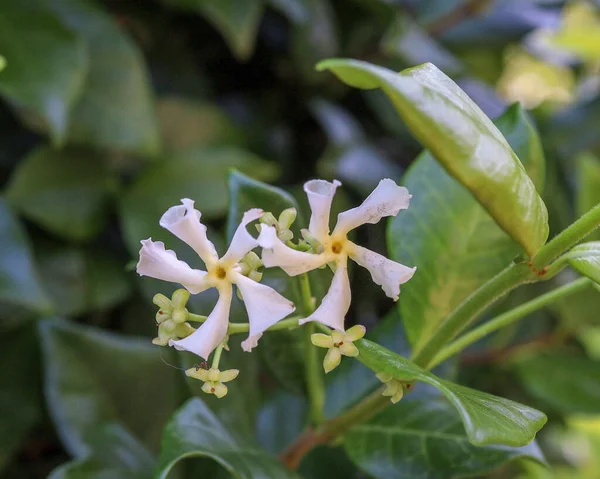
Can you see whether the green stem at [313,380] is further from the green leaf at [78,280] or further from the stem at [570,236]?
the green leaf at [78,280]

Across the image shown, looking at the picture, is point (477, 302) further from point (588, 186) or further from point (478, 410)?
point (588, 186)

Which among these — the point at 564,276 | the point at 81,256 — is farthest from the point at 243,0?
the point at 564,276

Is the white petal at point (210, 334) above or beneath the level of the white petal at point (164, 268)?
beneath

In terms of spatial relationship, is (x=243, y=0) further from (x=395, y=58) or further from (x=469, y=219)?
(x=469, y=219)

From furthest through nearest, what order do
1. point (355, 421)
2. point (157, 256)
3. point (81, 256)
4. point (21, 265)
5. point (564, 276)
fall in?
point (564, 276), point (81, 256), point (21, 265), point (355, 421), point (157, 256)

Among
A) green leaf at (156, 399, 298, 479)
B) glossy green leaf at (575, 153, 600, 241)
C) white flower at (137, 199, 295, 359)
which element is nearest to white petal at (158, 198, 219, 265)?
white flower at (137, 199, 295, 359)

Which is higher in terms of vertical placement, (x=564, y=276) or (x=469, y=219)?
(x=469, y=219)

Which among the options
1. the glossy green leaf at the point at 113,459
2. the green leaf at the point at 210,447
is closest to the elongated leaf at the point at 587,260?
the green leaf at the point at 210,447
